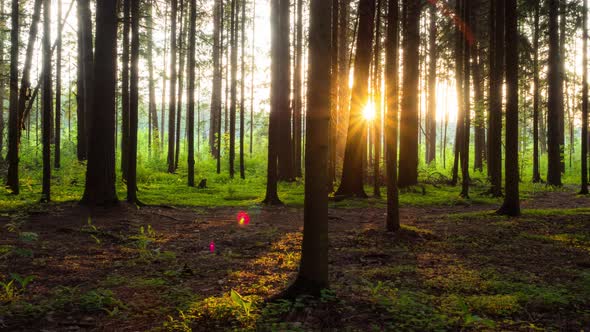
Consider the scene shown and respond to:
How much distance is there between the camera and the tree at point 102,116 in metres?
11.0

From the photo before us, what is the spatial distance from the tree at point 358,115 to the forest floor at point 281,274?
4.28 metres

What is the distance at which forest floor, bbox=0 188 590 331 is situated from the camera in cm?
400

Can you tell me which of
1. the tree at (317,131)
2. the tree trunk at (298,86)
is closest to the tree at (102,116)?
the tree at (317,131)

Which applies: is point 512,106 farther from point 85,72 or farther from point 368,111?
point 85,72

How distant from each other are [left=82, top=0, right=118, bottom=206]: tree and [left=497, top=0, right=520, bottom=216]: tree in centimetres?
1039

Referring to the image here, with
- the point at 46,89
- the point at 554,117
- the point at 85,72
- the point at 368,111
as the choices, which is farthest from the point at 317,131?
the point at 554,117

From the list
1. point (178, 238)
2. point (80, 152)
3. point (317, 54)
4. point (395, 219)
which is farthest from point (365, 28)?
point (80, 152)

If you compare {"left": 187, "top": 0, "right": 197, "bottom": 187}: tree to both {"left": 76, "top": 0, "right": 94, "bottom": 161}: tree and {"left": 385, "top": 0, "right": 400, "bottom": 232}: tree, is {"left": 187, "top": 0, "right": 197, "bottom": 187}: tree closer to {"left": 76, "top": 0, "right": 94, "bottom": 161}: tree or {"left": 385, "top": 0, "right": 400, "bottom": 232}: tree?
{"left": 76, "top": 0, "right": 94, "bottom": 161}: tree

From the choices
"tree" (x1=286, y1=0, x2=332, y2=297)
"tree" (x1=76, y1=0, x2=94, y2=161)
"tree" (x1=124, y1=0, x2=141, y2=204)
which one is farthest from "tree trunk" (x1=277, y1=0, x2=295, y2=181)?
"tree" (x1=286, y1=0, x2=332, y2=297)

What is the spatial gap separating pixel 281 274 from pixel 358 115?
9.28 m

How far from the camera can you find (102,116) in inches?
434

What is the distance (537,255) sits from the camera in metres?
6.68

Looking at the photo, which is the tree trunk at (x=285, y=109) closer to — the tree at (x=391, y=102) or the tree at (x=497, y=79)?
the tree at (x=497, y=79)

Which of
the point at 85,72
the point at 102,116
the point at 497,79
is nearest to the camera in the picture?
the point at 102,116
